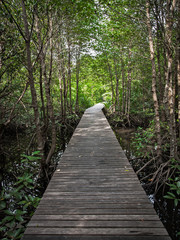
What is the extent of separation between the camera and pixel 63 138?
11344 millimetres

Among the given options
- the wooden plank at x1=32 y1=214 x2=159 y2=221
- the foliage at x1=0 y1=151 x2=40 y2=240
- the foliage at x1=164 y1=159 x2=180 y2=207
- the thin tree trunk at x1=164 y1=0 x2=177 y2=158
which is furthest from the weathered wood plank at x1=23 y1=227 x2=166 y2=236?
the thin tree trunk at x1=164 y1=0 x2=177 y2=158

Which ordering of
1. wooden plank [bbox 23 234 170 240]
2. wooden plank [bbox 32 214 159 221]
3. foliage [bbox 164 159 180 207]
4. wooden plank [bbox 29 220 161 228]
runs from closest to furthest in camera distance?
wooden plank [bbox 23 234 170 240]
wooden plank [bbox 29 220 161 228]
wooden plank [bbox 32 214 159 221]
foliage [bbox 164 159 180 207]

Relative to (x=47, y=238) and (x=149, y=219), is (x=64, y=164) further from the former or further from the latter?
(x=149, y=219)

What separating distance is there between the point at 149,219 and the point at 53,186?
5.74ft

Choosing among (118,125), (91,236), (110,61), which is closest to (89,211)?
(91,236)

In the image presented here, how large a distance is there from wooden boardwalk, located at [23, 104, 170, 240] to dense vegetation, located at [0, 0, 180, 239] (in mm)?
486

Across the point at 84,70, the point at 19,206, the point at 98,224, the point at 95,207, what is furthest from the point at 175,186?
the point at 84,70

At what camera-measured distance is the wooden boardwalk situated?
1.98 metres

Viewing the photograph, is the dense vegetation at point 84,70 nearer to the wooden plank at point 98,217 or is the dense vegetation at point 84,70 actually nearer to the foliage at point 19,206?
the foliage at point 19,206

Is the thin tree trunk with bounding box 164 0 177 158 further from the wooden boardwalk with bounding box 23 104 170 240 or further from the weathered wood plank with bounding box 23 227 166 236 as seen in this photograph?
the weathered wood plank with bounding box 23 227 166 236

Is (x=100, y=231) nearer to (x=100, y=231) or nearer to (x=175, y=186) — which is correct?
(x=100, y=231)

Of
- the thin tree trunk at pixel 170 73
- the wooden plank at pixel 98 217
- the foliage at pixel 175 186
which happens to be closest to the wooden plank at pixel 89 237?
the wooden plank at pixel 98 217

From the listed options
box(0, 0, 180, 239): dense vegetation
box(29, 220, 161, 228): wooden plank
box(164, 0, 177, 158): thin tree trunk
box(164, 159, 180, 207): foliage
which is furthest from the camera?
box(0, 0, 180, 239): dense vegetation

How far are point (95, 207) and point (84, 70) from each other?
14492mm
